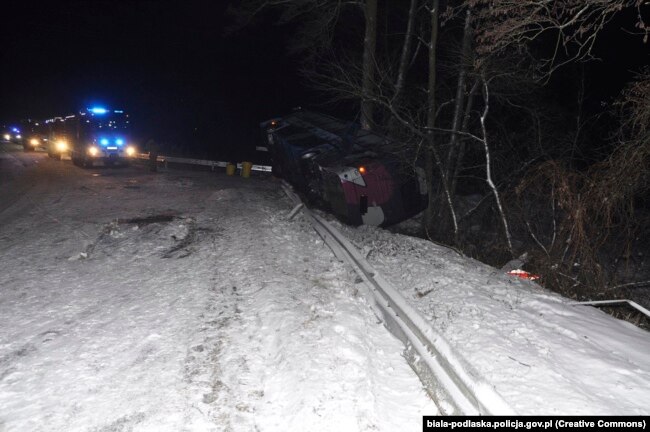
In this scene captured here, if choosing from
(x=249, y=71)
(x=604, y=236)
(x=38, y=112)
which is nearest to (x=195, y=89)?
(x=249, y=71)

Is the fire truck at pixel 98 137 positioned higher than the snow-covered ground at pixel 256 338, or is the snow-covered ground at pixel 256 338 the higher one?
the fire truck at pixel 98 137

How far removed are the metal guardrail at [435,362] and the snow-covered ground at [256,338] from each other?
0.13m

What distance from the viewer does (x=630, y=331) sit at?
4.60 meters

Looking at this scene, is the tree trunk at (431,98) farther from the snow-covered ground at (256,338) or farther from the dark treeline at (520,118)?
the snow-covered ground at (256,338)

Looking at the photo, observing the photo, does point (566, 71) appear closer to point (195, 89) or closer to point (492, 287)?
point (492, 287)

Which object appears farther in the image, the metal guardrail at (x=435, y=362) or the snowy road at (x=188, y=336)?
the snowy road at (x=188, y=336)

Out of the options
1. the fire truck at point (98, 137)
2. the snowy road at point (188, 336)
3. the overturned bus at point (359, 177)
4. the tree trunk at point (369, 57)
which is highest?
the tree trunk at point (369, 57)

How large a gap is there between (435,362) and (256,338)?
1.75 meters

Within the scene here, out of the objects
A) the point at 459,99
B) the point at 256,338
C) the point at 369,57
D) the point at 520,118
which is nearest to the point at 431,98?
the point at 459,99

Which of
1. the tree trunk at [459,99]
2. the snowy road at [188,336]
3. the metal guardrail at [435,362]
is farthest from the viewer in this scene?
the tree trunk at [459,99]

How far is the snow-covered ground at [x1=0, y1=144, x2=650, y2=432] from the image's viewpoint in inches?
126

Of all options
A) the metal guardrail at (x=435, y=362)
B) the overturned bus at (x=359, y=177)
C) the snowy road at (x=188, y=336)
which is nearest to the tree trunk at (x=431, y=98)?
the overturned bus at (x=359, y=177)

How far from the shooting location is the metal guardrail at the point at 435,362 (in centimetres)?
304

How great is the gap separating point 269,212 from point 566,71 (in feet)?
42.2
